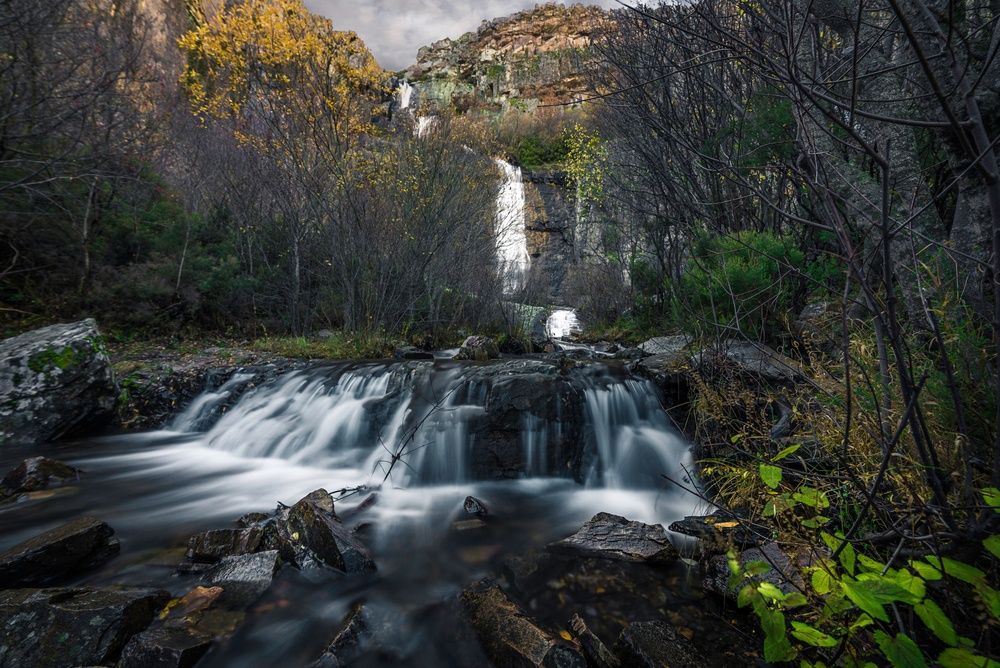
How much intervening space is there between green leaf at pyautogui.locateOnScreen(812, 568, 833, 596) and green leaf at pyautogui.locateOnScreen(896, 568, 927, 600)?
0.65 ft

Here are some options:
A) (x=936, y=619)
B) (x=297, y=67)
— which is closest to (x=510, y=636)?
(x=936, y=619)

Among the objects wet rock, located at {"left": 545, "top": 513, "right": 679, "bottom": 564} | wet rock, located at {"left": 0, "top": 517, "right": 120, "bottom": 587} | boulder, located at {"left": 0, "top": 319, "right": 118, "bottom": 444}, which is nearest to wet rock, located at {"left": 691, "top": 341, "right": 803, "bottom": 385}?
wet rock, located at {"left": 545, "top": 513, "right": 679, "bottom": 564}

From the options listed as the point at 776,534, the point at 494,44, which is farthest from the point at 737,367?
the point at 494,44

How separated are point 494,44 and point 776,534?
1675 inches

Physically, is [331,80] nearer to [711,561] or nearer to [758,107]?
[758,107]

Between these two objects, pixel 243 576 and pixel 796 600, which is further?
pixel 243 576

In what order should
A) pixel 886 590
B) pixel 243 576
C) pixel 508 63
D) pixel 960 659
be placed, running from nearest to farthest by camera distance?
pixel 960 659 < pixel 886 590 < pixel 243 576 < pixel 508 63

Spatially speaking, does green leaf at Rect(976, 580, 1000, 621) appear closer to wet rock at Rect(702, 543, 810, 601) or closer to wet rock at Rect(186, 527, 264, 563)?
wet rock at Rect(702, 543, 810, 601)

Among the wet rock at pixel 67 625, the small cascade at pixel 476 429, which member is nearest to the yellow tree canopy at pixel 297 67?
the small cascade at pixel 476 429

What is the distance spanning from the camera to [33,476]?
3.85m

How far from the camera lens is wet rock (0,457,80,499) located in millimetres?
3717

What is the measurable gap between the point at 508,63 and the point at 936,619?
3960cm

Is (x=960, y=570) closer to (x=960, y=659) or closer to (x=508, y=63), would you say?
(x=960, y=659)

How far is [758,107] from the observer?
5793mm
